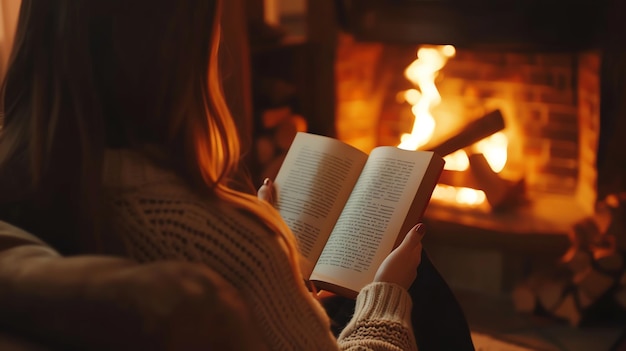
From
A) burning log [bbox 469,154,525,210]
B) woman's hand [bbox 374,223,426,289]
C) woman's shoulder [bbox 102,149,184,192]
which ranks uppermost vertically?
woman's shoulder [bbox 102,149,184,192]

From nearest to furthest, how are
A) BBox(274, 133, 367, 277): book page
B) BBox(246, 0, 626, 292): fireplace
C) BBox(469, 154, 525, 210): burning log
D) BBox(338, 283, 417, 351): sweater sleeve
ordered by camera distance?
1. BBox(338, 283, 417, 351): sweater sleeve
2. BBox(274, 133, 367, 277): book page
3. BBox(469, 154, 525, 210): burning log
4. BBox(246, 0, 626, 292): fireplace

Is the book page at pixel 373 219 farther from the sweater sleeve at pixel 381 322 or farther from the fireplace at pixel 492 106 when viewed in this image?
the fireplace at pixel 492 106

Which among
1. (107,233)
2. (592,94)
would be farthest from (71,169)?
(592,94)

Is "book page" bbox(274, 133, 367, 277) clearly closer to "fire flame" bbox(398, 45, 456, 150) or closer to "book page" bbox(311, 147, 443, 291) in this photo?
"book page" bbox(311, 147, 443, 291)

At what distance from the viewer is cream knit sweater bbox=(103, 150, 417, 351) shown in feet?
2.93

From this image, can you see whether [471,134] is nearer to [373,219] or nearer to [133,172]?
[373,219]

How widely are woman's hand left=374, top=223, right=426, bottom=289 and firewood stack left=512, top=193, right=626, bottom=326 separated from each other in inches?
46.4

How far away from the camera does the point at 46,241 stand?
2.99 ft

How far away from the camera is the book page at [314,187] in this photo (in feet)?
4.55

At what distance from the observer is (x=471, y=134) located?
1.46 m

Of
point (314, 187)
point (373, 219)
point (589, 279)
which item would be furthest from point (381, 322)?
point (589, 279)

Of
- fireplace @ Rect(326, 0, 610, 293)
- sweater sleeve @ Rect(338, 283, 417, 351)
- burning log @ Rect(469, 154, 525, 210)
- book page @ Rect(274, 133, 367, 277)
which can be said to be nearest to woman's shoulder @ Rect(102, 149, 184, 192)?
sweater sleeve @ Rect(338, 283, 417, 351)

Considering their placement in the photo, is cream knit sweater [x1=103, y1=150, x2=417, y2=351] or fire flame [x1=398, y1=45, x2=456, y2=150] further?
fire flame [x1=398, y1=45, x2=456, y2=150]

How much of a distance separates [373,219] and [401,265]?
0.45 ft
